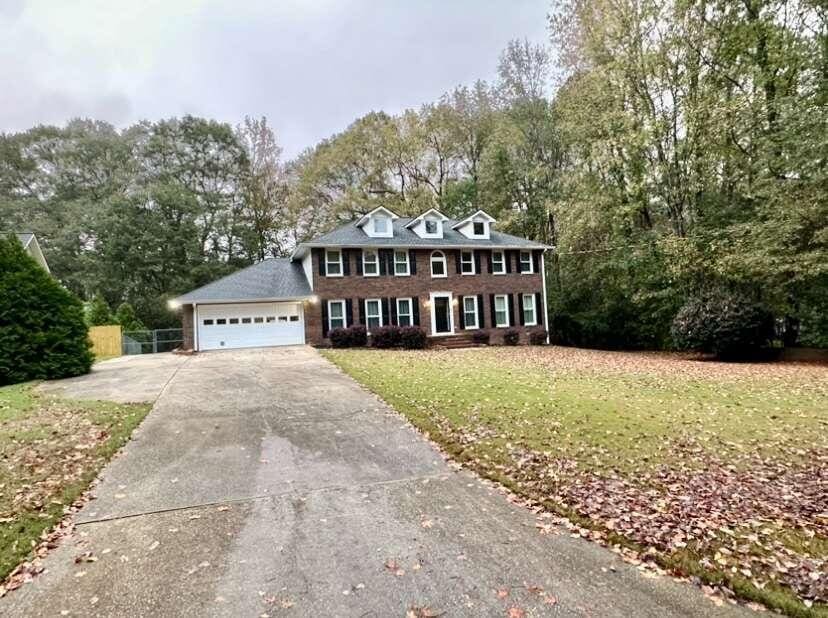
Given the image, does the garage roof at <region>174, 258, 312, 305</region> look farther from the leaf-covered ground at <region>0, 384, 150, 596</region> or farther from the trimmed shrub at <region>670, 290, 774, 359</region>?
the trimmed shrub at <region>670, 290, 774, 359</region>

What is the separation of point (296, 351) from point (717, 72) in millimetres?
19838

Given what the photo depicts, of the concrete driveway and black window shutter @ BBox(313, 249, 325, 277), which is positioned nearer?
the concrete driveway

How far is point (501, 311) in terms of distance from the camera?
22.8 m

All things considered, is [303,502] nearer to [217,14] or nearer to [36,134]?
[217,14]

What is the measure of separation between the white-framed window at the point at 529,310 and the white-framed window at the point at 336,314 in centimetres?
956

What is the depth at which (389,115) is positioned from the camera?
102 feet

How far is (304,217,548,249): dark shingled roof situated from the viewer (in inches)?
799

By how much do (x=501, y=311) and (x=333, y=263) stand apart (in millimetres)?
8999

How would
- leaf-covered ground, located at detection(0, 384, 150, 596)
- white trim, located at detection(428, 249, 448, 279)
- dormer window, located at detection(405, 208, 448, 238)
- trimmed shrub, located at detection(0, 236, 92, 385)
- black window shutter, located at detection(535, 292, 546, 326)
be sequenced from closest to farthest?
1. leaf-covered ground, located at detection(0, 384, 150, 596)
2. trimmed shrub, located at detection(0, 236, 92, 385)
3. white trim, located at detection(428, 249, 448, 279)
4. dormer window, located at detection(405, 208, 448, 238)
5. black window shutter, located at detection(535, 292, 546, 326)

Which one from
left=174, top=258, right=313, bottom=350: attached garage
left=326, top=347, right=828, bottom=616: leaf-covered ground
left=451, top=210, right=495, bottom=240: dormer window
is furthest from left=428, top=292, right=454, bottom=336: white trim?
left=326, top=347, right=828, bottom=616: leaf-covered ground

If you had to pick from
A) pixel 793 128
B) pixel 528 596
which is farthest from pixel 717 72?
pixel 528 596

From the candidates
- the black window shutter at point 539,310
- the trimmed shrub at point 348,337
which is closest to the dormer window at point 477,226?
the black window shutter at point 539,310

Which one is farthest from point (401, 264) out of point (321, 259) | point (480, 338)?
point (480, 338)

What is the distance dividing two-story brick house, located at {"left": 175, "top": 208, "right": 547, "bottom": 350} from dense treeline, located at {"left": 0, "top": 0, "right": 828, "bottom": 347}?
3.22 m
